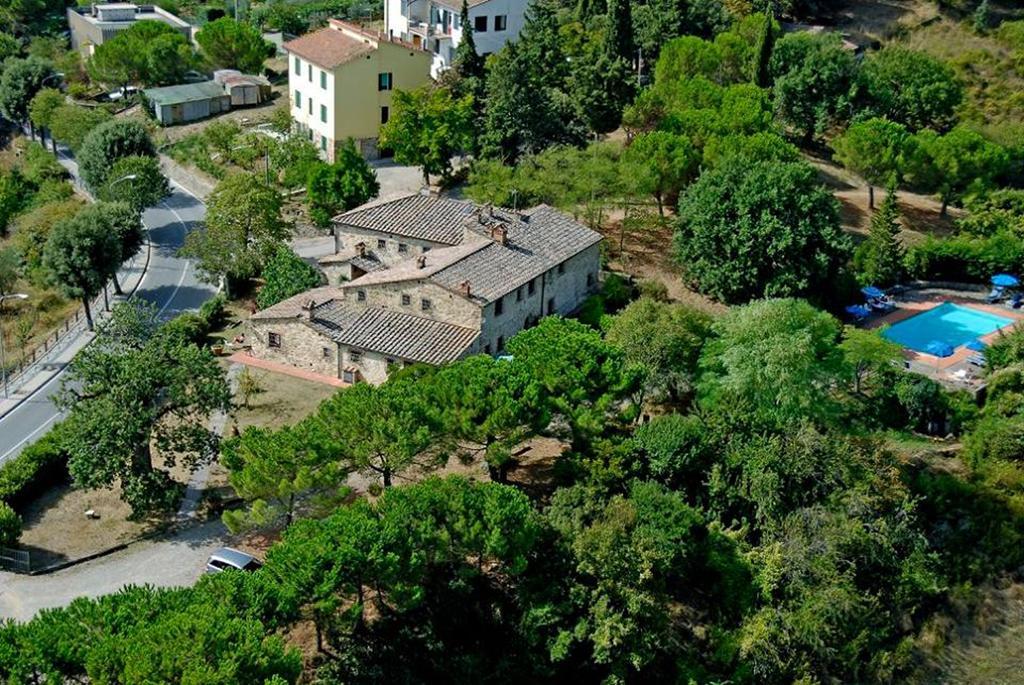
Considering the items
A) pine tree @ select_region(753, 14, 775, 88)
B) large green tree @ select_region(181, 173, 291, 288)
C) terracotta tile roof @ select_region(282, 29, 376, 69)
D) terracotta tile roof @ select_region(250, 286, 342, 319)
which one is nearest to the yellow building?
terracotta tile roof @ select_region(282, 29, 376, 69)

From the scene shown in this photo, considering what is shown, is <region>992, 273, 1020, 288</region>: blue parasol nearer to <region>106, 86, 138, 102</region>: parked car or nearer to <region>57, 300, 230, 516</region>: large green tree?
<region>57, 300, 230, 516</region>: large green tree

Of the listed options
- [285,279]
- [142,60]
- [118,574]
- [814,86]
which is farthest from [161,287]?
[814,86]

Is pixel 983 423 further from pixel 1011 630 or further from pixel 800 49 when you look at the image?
pixel 800 49

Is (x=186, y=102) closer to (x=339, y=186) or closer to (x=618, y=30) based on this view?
(x=339, y=186)

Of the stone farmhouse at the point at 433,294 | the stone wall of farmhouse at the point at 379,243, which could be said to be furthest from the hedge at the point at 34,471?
the stone wall of farmhouse at the point at 379,243

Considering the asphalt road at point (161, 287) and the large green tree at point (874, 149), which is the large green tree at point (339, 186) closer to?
the asphalt road at point (161, 287)

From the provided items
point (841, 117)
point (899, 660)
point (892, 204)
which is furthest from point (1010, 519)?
point (841, 117)
